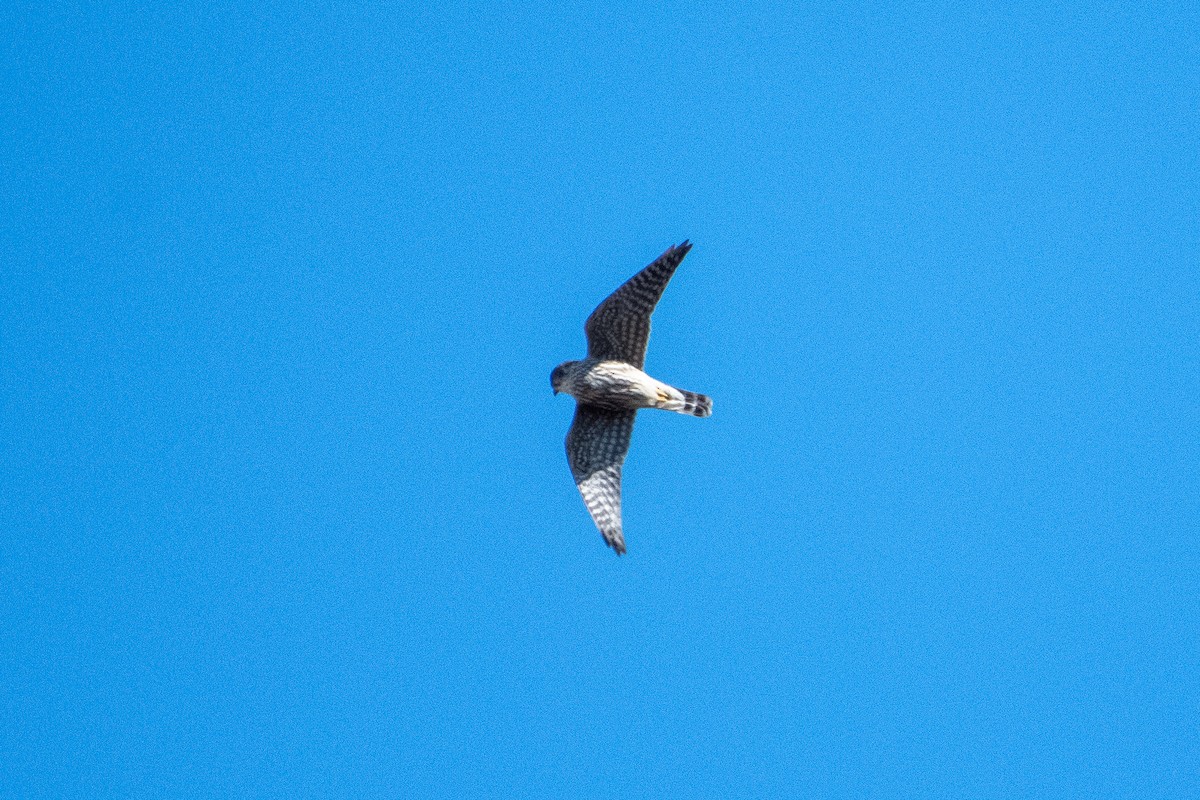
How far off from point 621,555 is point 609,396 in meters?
1.70

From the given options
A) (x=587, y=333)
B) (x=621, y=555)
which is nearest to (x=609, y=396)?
(x=587, y=333)

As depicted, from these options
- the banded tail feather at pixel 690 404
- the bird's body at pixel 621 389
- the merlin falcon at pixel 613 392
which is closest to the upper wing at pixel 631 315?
the merlin falcon at pixel 613 392

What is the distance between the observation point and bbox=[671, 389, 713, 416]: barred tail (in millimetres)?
11969

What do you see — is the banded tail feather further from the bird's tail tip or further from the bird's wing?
the bird's wing

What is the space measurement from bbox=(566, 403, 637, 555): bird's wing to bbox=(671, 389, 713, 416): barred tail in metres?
0.62

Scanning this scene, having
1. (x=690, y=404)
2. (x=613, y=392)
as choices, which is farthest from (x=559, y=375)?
(x=690, y=404)

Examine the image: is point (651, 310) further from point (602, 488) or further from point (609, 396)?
point (602, 488)

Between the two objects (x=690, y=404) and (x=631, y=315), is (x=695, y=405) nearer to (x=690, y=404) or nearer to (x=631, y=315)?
(x=690, y=404)

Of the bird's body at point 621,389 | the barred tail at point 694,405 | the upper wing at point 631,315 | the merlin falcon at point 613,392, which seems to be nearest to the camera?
the upper wing at point 631,315

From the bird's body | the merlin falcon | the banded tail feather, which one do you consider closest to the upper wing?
the merlin falcon

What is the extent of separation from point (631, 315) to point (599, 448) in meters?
1.53

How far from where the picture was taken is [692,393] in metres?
12.1

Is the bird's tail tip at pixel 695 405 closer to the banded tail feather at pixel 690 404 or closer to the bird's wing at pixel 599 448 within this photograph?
the banded tail feather at pixel 690 404

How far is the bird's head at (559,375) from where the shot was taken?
12.1 m
